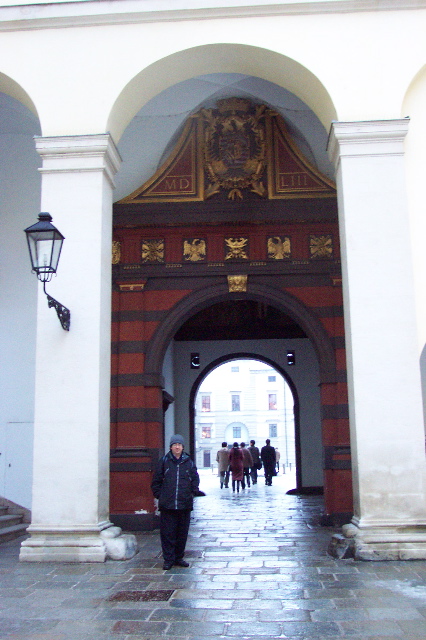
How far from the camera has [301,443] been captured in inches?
500

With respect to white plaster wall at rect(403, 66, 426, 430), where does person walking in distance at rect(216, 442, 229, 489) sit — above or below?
below

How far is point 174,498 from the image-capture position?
5934 mm

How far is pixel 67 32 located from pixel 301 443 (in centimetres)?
862

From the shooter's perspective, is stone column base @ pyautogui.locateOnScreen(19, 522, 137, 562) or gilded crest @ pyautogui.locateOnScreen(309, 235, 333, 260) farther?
gilded crest @ pyautogui.locateOnScreen(309, 235, 333, 260)

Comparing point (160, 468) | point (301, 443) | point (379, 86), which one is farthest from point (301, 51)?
point (301, 443)

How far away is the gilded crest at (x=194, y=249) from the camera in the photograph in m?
9.54

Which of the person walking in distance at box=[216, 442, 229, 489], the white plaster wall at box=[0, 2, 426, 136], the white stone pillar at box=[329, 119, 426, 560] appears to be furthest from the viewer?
the person walking in distance at box=[216, 442, 229, 489]

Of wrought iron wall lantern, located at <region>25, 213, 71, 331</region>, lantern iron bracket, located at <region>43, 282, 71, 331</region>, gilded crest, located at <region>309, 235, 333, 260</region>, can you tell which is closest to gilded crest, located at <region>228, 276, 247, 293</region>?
gilded crest, located at <region>309, 235, 333, 260</region>

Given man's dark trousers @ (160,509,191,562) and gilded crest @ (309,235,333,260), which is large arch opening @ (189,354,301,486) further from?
man's dark trousers @ (160,509,191,562)

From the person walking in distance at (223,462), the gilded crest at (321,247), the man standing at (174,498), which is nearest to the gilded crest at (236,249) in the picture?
the gilded crest at (321,247)

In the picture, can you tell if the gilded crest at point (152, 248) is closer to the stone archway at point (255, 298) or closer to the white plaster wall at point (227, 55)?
the stone archway at point (255, 298)

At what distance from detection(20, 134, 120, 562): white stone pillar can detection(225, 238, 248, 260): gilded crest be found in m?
2.88

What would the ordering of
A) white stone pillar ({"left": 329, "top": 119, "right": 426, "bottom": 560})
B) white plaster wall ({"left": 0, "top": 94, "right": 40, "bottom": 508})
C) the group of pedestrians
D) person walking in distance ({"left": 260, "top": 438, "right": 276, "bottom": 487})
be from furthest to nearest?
person walking in distance ({"left": 260, "top": 438, "right": 276, "bottom": 487}) → the group of pedestrians → white plaster wall ({"left": 0, "top": 94, "right": 40, "bottom": 508}) → white stone pillar ({"left": 329, "top": 119, "right": 426, "bottom": 560})

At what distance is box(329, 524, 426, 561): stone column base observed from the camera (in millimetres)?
5684
